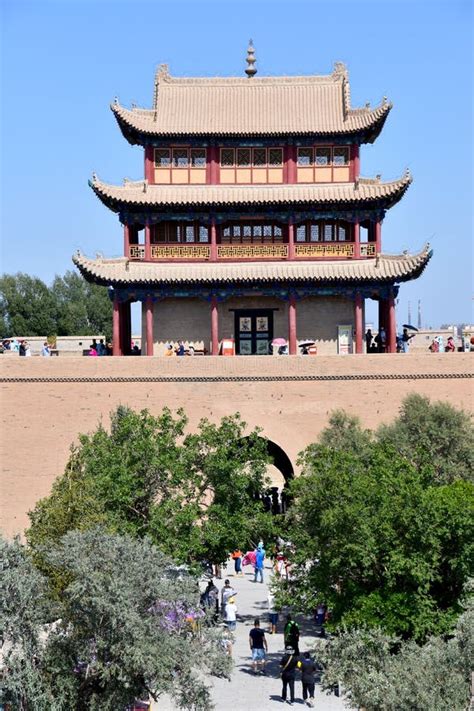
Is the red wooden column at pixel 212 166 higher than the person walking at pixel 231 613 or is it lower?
higher

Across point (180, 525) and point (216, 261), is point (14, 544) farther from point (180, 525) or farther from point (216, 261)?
point (216, 261)

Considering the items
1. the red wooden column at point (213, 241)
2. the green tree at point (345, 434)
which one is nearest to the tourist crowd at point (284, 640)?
the green tree at point (345, 434)

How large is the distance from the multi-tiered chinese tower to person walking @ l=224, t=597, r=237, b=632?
44.5 ft

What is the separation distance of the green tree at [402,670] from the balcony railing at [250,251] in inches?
844

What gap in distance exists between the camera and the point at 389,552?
2197cm

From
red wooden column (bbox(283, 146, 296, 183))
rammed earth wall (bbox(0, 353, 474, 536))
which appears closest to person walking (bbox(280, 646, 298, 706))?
rammed earth wall (bbox(0, 353, 474, 536))

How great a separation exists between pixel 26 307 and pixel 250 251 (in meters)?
34.6

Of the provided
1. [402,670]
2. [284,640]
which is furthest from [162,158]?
[402,670]

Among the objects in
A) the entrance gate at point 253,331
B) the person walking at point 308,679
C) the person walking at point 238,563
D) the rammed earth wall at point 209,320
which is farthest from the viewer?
the entrance gate at point 253,331

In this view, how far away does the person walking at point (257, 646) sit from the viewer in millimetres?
24438

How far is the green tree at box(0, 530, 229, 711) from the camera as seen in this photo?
1833 cm

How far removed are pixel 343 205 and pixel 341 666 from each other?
2271cm

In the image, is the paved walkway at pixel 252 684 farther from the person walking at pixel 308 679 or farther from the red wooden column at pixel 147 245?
the red wooden column at pixel 147 245

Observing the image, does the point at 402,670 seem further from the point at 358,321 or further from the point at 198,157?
the point at 198,157
